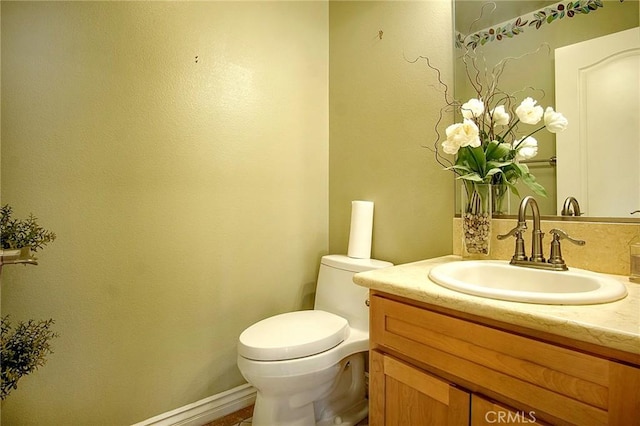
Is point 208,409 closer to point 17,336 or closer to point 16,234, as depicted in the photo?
point 17,336

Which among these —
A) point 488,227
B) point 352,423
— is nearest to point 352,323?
point 352,423

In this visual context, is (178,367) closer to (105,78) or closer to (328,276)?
(328,276)

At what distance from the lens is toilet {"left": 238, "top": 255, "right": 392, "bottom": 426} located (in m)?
1.24

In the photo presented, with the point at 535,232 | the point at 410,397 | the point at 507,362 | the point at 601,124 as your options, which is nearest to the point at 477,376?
the point at 507,362

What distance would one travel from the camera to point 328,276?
171 cm

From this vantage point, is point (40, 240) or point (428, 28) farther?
point (428, 28)

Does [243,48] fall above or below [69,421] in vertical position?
above

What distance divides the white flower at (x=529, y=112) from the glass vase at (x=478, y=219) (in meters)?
0.26

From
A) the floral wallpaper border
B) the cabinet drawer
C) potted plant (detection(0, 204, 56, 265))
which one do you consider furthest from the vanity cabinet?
the floral wallpaper border

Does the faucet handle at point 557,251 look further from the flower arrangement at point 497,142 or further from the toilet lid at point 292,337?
the toilet lid at point 292,337

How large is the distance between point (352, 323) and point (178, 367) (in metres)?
0.81

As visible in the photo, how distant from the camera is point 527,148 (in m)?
1.21

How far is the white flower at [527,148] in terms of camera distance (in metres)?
1.21

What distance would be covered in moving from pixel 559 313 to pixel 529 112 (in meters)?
0.77
